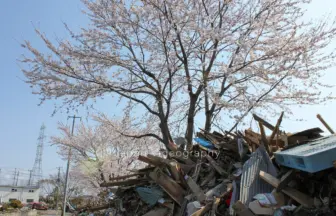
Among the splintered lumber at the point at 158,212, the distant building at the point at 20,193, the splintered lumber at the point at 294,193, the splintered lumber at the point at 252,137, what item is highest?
the distant building at the point at 20,193

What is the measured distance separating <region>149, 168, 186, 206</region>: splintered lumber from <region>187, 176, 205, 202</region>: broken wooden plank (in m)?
0.21

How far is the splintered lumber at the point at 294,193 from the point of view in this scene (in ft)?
10.4

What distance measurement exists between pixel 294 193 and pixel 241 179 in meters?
0.70

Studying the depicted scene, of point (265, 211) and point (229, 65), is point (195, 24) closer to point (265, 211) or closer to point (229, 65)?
point (229, 65)

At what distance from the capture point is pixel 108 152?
60.8 ft

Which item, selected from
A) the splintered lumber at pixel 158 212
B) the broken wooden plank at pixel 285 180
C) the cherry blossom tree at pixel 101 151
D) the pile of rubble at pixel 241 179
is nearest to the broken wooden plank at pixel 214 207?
the pile of rubble at pixel 241 179

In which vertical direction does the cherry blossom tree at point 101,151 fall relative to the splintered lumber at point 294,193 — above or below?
above

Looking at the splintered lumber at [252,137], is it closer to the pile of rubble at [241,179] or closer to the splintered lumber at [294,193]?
the pile of rubble at [241,179]

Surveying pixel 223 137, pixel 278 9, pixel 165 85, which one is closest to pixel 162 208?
pixel 223 137

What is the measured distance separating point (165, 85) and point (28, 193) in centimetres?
7068

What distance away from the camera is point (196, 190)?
4.32m

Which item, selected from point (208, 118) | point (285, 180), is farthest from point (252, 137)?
point (208, 118)

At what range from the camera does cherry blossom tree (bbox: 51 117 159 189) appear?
15.9 meters

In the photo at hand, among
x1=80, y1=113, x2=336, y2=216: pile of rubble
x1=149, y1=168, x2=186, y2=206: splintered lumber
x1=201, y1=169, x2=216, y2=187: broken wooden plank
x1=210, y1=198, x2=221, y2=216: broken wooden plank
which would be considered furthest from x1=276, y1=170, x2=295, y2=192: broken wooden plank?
x1=149, y1=168, x2=186, y2=206: splintered lumber
